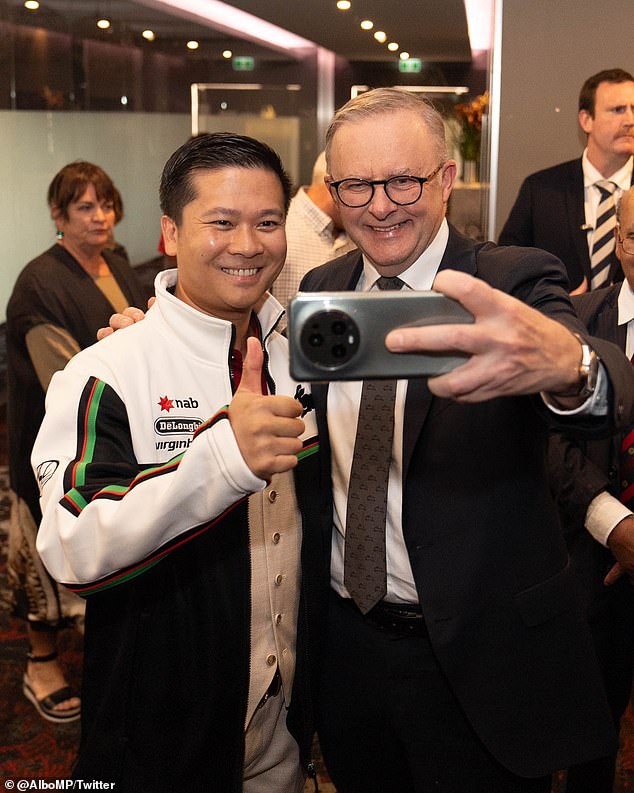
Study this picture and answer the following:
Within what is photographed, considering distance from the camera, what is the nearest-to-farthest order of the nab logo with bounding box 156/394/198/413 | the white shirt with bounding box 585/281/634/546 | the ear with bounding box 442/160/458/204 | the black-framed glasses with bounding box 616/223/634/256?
the nab logo with bounding box 156/394/198/413
the ear with bounding box 442/160/458/204
the white shirt with bounding box 585/281/634/546
the black-framed glasses with bounding box 616/223/634/256

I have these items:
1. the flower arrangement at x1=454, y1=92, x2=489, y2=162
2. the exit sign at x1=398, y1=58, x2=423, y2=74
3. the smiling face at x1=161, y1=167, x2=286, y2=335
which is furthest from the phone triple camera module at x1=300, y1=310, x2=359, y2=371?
the exit sign at x1=398, y1=58, x2=423, y2=74

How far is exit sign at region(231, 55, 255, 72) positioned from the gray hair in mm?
4126

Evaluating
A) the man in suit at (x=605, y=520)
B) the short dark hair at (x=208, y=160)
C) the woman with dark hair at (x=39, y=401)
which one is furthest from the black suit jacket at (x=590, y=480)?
the woman with dark hair at (x=39, y=401)

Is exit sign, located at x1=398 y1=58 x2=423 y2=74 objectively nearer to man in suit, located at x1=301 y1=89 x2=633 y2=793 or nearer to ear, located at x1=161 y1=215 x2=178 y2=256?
man in suit, located at x1=301 y1=89 x2=633 y2=793

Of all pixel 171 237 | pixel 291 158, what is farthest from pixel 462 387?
pixel 291 158

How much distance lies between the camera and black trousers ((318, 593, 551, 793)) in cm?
164

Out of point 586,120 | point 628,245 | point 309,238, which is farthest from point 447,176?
point 586,120

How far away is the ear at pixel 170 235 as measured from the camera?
158cm

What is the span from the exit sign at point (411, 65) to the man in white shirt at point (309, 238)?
Answer: 1336 mm

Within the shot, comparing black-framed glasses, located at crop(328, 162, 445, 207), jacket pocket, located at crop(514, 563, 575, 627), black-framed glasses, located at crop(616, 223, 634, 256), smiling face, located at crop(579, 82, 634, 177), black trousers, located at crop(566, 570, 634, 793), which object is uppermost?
smiling face, located at crop(579, 82, 634, 177)

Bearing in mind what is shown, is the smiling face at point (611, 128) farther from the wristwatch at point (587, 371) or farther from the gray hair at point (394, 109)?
the wristwatch at point (587, 371)

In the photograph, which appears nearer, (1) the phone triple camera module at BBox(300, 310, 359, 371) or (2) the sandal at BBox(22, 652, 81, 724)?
(1) the phone triple camera module at BBox(300, 310, 359, 371)

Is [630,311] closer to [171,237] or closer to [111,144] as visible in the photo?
[171,237]

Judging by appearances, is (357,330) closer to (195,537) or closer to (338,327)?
(338,327)
